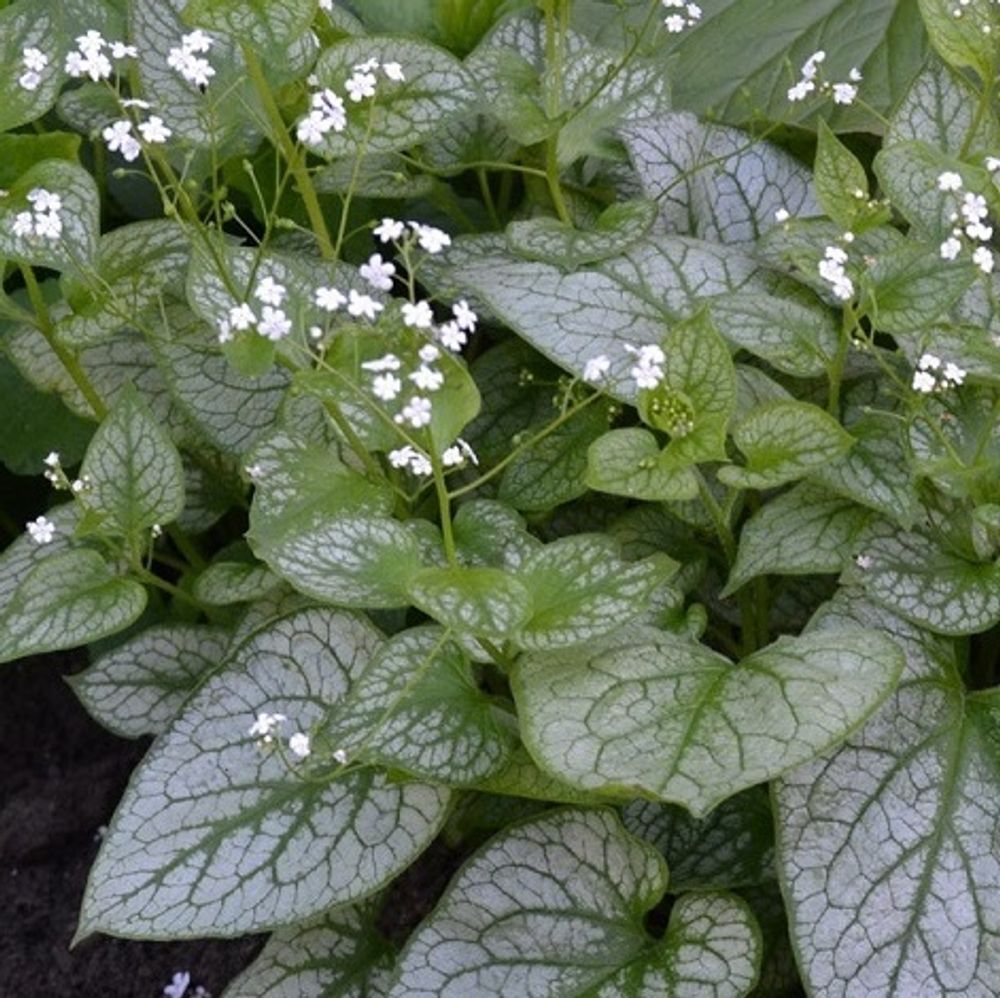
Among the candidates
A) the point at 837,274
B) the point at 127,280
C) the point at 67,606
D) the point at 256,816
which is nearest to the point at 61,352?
the point at 127,280

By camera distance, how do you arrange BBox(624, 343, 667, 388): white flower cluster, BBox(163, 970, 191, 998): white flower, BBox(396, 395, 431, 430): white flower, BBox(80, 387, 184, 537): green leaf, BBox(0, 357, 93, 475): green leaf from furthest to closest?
1. BBox(0, 357, 93, 475): green leaf
2. BBox(163, 970, 191, 998): white flower
3. BBox(80, 387, 184, 537): green leaf
4. BBox(624, 343, 667, 388): white flower cluster
5. BBox(396, 395, 431, 430): white flower

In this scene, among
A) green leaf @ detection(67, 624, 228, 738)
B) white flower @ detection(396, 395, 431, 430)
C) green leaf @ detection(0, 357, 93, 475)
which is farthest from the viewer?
green leaf @ detection(0, 357, 93, 475)

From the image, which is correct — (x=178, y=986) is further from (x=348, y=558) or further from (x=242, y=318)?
(x=242, y=318)

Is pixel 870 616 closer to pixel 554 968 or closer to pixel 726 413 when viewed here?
pixel 726 413

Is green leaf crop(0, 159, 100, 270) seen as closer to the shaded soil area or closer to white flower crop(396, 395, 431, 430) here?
white flower crop(396, 395, 431, 430)

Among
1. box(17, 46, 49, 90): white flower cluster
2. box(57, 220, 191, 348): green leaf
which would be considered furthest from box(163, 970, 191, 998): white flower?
box(17, 46, 49, 90): white flower cluster

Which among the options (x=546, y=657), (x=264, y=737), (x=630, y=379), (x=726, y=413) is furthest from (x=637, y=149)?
(x=264, y=737)
